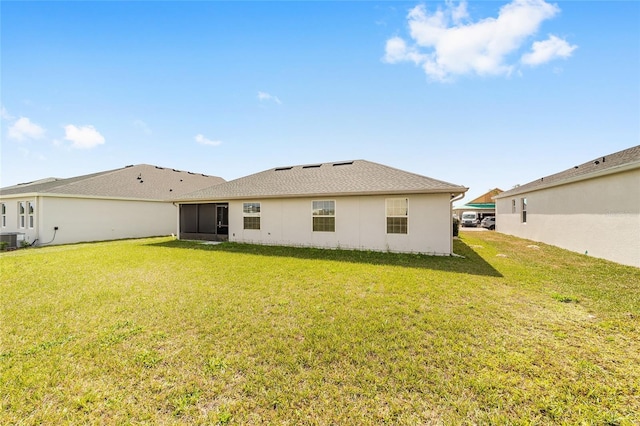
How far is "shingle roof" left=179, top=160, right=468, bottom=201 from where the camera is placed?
393 inches

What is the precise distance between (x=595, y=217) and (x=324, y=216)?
35.3ft

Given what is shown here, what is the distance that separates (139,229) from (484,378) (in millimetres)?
20262

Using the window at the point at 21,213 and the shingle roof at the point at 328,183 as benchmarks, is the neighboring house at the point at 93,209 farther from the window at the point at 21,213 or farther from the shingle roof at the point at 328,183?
the shingle roof at the point at 328,183

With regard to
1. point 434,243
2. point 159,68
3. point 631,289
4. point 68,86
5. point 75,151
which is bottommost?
point 631,289

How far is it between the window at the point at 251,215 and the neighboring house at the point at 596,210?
45.8 ft

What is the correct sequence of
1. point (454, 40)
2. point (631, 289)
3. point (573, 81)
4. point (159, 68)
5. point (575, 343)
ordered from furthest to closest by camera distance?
point (159, 68) < point (573, 81) < point (454, 40) < point (631, 289) < point (575, 343)

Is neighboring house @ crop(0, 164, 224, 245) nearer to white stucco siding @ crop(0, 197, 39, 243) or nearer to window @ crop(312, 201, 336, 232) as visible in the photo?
white stucco siding @ crop(0, 197, 39, 243)

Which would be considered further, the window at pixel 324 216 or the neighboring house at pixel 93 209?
the neighboring house at pixel 93 209

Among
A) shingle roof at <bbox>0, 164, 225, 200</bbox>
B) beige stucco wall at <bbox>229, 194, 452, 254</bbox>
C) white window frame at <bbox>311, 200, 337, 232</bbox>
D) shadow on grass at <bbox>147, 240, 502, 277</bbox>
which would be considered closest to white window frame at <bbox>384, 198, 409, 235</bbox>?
beige stucco wall at <bbox>229, 194, 452, 254</bbox>

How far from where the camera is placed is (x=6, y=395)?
8.55ft

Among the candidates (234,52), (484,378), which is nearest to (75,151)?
(234,52)

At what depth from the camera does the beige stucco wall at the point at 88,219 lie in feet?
45.1

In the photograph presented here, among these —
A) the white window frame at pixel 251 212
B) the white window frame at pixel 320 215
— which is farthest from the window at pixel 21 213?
the white window frame at pixel 320 215

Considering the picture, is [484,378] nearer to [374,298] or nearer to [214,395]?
[374,298]
